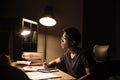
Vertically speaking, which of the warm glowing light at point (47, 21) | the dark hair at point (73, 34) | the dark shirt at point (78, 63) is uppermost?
the warm glowing light at point (47, 21)

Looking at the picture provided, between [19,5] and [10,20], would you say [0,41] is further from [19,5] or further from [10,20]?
[19,5]

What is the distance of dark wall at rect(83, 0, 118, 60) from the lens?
472 centimetres

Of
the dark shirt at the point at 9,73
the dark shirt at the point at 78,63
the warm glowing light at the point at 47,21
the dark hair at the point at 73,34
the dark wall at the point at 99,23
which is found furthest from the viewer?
the dark wall at the point at 99,23

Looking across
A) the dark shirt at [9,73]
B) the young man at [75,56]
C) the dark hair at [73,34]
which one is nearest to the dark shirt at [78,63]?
the young man at [75,56]

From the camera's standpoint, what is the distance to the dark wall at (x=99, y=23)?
4725mm

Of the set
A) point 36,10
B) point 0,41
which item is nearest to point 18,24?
point 0,41

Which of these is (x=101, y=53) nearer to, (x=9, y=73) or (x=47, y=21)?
(x=47, y=21)

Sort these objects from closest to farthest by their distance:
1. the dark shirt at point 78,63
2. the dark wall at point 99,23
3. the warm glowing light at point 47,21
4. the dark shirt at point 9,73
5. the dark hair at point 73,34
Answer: the dark shirt at point 9,73
the dark shirt at point 78,63
the dark hair at point 73,34
the warm glowing light at point 47,21
the dark wall at point 99,23

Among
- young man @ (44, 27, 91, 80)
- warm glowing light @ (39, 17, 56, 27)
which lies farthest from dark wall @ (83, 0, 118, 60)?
young man @ (44, 27, 91, 80)

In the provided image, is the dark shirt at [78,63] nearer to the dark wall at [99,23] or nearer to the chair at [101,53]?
the chair at [101,53]

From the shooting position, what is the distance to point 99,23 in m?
4.82

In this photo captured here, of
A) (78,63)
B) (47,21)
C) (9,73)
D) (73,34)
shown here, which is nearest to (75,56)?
(78,63)

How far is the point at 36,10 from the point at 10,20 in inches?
34.9

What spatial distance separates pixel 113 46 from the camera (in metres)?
5.04
